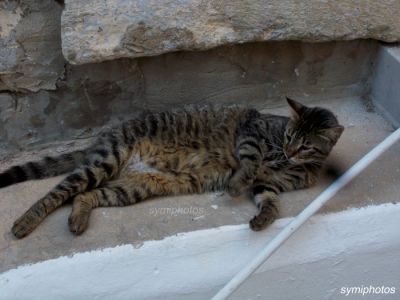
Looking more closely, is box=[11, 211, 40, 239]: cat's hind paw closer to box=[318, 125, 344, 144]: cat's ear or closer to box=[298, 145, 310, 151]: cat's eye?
box=[298, 145, 310, 151]: cat's eye

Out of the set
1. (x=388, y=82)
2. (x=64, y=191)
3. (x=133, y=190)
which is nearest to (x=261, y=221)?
(x=133, y=190)

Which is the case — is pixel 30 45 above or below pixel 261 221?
above

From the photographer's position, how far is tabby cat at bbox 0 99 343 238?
8.25 ft

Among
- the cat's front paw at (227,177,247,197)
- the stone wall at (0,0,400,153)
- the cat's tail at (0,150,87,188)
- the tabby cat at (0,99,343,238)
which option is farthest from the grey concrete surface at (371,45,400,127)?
the cat's tail at (0,150,87,188)

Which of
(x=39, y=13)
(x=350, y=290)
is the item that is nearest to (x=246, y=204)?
(x=350, y=290)

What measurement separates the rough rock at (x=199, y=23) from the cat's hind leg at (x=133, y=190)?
0.60 metres

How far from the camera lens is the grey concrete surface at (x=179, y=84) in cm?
273

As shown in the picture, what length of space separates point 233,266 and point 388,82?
150cm

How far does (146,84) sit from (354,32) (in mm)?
1157

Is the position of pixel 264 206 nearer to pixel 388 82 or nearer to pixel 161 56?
pixel 161 56

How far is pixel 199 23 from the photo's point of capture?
8.39 feet

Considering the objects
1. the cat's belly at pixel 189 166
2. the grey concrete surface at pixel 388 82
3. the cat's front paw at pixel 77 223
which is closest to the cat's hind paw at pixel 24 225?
the cat's front paw at pixel 77 223

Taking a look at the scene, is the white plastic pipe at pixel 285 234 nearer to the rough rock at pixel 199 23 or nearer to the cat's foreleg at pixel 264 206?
the cat's foreleg at pixel 264 206

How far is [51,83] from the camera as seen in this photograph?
267cm
